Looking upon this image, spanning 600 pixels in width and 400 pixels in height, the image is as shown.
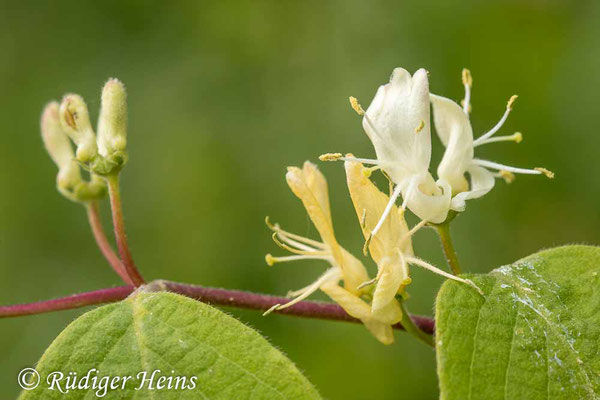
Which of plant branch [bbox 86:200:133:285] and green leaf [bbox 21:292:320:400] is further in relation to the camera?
plant branch [bbox 86:200:133:285]

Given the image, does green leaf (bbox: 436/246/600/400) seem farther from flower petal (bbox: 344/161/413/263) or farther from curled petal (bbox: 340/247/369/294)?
curled petal (bbox: 340/247/369/294)

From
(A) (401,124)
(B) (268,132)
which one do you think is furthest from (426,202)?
(B) (268,132)

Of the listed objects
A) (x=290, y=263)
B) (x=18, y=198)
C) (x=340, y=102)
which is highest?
(x=340, y=102)

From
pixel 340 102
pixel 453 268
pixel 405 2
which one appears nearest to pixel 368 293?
pixel 453 268

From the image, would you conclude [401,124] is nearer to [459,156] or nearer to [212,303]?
[459,156]

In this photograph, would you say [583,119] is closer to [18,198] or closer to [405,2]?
[405,2]

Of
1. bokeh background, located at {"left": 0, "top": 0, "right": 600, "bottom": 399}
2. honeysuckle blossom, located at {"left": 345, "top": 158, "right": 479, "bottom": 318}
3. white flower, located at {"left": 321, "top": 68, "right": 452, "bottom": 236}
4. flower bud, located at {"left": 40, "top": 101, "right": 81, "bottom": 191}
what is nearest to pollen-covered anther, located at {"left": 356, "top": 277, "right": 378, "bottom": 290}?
honeysuckle blossom, located at {"left": 345, "top": 158, "right": 479, "bottom": 318}
